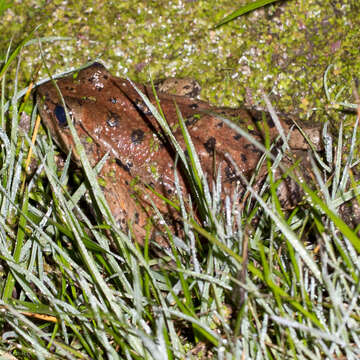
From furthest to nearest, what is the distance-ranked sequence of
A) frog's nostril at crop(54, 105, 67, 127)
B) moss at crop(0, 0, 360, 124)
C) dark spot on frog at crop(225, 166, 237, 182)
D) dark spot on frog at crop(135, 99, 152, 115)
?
moss at crop(0, 0, 360, 124)
dark spot on frog at crop(135, 99, 152, 115)
frog's nostril at crop(54, 105, 67, 127)
dark spot on frog at crop(225, 166, 237, 182)

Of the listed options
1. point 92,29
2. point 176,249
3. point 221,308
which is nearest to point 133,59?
point 92,29

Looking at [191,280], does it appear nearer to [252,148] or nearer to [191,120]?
[252,148]

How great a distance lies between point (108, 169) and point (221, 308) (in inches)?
42.8

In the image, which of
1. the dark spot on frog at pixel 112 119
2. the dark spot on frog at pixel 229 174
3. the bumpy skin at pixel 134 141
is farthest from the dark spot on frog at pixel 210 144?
the dark spot on frog at pixel 112 119

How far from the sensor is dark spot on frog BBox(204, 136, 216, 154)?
8.80ft

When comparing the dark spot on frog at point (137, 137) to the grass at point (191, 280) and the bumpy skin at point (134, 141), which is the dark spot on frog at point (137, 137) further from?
the grass at point (191, 280)

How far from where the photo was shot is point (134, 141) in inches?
108

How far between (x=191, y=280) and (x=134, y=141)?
0.91 metres

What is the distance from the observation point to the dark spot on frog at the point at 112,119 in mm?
2754

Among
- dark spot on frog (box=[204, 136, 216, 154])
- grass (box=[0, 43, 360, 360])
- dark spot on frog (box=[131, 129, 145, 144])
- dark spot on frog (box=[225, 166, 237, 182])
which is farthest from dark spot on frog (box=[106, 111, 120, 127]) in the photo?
dark spot on frog (box=[225, 166, 237, 182])

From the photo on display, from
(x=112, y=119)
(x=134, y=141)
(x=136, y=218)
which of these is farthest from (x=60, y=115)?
(x=136, y=218)

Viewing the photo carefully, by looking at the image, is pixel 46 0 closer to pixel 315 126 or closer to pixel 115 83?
pixel 115 83

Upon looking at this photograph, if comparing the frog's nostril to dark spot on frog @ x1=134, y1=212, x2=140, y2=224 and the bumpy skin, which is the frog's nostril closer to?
the bumpy skin

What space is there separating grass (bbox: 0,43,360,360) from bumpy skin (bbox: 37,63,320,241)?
0.48 feet
